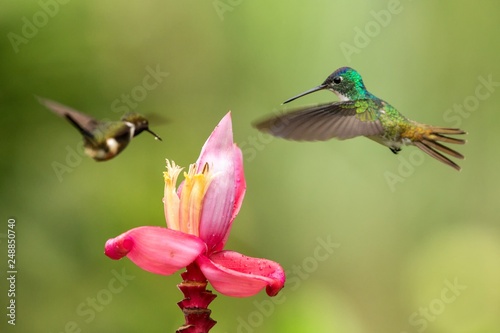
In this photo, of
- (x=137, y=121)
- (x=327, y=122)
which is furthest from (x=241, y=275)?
(x=327, y=122)

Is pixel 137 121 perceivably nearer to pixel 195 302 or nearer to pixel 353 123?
pixel 195 302

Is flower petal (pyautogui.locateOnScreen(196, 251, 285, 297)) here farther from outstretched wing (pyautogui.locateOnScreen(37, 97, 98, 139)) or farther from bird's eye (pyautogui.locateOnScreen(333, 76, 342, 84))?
bird's eye (pyautogui.locateOnScreen(333, 76, 342, 84))

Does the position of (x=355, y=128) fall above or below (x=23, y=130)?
below

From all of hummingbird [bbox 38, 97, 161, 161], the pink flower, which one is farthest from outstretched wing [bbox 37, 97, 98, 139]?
the pink flower

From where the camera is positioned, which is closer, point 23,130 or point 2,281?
point 2,281

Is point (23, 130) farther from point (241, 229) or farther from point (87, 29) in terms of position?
point (241, 229)

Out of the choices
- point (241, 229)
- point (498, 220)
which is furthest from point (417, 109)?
point (241, 229)
